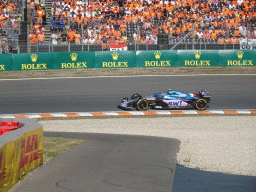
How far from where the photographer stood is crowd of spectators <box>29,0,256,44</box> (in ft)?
80.8

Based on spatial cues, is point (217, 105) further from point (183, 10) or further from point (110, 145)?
point (183, 10)

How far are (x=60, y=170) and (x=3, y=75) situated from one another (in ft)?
58.2

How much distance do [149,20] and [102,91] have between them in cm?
808

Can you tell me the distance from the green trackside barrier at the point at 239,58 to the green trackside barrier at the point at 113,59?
5325mm

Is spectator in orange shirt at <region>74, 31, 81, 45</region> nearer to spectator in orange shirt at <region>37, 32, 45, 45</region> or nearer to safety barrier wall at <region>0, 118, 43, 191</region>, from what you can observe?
spectator in orange shirt at <region>37, 32, 45, 45</region>

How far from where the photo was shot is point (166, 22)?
2519cm

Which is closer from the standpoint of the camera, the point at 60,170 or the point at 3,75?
the point at 60,170

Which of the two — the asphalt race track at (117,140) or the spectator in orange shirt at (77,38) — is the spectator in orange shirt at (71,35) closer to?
the spectator in orange shirt at (77,38)

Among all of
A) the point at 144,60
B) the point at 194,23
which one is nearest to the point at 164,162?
the point at 144,60

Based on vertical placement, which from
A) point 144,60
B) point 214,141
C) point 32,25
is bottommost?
point 214,141

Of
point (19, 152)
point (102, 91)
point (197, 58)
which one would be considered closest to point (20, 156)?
point (19, 152)

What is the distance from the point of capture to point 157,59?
80.9 feet

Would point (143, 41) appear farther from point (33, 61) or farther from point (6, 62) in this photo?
point (6, 62)

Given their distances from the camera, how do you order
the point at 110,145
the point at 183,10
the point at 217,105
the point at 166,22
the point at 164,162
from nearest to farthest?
the point at 164,162 → the point at 110,145 → the point at 217,105 → the point at 166,22 → the point at 183,10
